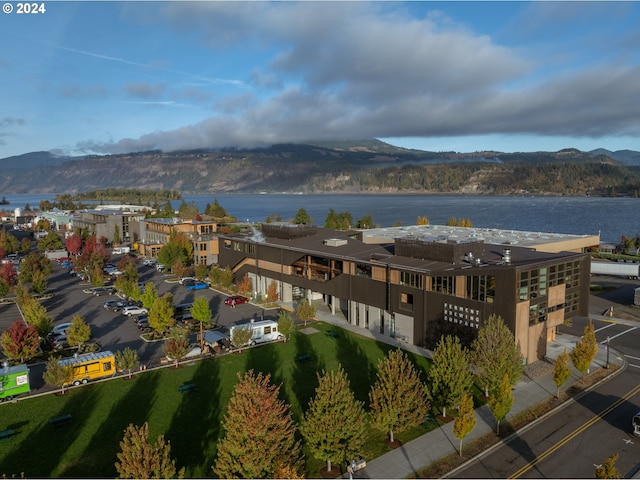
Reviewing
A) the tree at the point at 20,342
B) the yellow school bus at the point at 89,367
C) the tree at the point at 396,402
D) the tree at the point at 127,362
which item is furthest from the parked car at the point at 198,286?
the tree at the point at 396,402

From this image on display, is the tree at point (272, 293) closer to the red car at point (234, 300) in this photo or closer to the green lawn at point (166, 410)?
the red car at point (234, 300)

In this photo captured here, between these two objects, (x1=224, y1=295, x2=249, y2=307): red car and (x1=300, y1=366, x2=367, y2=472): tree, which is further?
(x1=224, y1=295, x2=249, y2=307): red car

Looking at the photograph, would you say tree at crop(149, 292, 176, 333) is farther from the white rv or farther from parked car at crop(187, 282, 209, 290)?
parked car at crop(187, 282, 209, 290)

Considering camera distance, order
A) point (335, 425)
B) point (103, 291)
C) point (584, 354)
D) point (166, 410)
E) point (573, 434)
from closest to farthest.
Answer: point (335, 425) < point (573, 434) < point (166, 410) < point (584, 354) < point (103, 291)

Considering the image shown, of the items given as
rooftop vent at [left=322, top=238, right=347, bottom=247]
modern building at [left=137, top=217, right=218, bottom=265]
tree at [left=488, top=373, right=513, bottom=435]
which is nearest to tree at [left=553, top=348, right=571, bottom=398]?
tree at [left=488, top=373, right=513, bottom=435]

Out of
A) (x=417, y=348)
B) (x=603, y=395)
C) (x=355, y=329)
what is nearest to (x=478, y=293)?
(x=417, y=348)

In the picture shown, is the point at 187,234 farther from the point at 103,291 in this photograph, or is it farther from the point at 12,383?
the point at 12,383

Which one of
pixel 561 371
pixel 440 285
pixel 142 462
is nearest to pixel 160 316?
pixel 440 285
